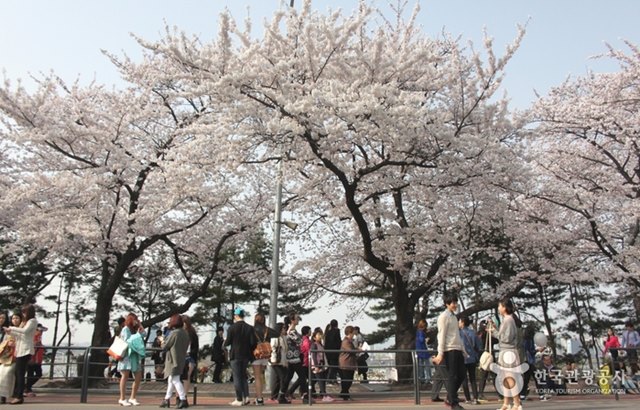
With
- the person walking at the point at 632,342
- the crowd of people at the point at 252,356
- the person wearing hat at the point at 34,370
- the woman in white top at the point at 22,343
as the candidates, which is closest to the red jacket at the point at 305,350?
the crowd of people at the point at 252,356

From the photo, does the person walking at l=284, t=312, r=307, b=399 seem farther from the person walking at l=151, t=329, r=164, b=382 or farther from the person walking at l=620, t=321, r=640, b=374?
the person walking at l=620, t=321, r=640, b=374

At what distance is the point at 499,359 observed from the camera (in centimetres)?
886

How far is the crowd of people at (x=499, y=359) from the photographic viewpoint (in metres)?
8.68

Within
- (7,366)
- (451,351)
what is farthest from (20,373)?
(451,351)

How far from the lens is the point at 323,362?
1181cm

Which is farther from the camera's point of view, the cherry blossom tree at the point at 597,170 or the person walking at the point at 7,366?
the cherry blossom tree at the point at 597,170

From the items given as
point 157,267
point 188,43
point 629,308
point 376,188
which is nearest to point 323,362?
point 376,188

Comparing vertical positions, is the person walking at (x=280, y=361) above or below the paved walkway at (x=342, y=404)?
above

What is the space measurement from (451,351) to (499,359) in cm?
82

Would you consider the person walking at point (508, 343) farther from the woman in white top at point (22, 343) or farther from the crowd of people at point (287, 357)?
the woman in white top at point (22, 343)

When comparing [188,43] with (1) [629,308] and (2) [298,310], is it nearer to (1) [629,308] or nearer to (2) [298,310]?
(2) [298,310]

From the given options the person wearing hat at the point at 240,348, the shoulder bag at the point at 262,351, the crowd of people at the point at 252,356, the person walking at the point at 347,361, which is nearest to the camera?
the crowd of people at the point at 252,356

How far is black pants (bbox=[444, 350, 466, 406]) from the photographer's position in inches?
341

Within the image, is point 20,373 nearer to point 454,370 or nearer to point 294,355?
point 294,355
